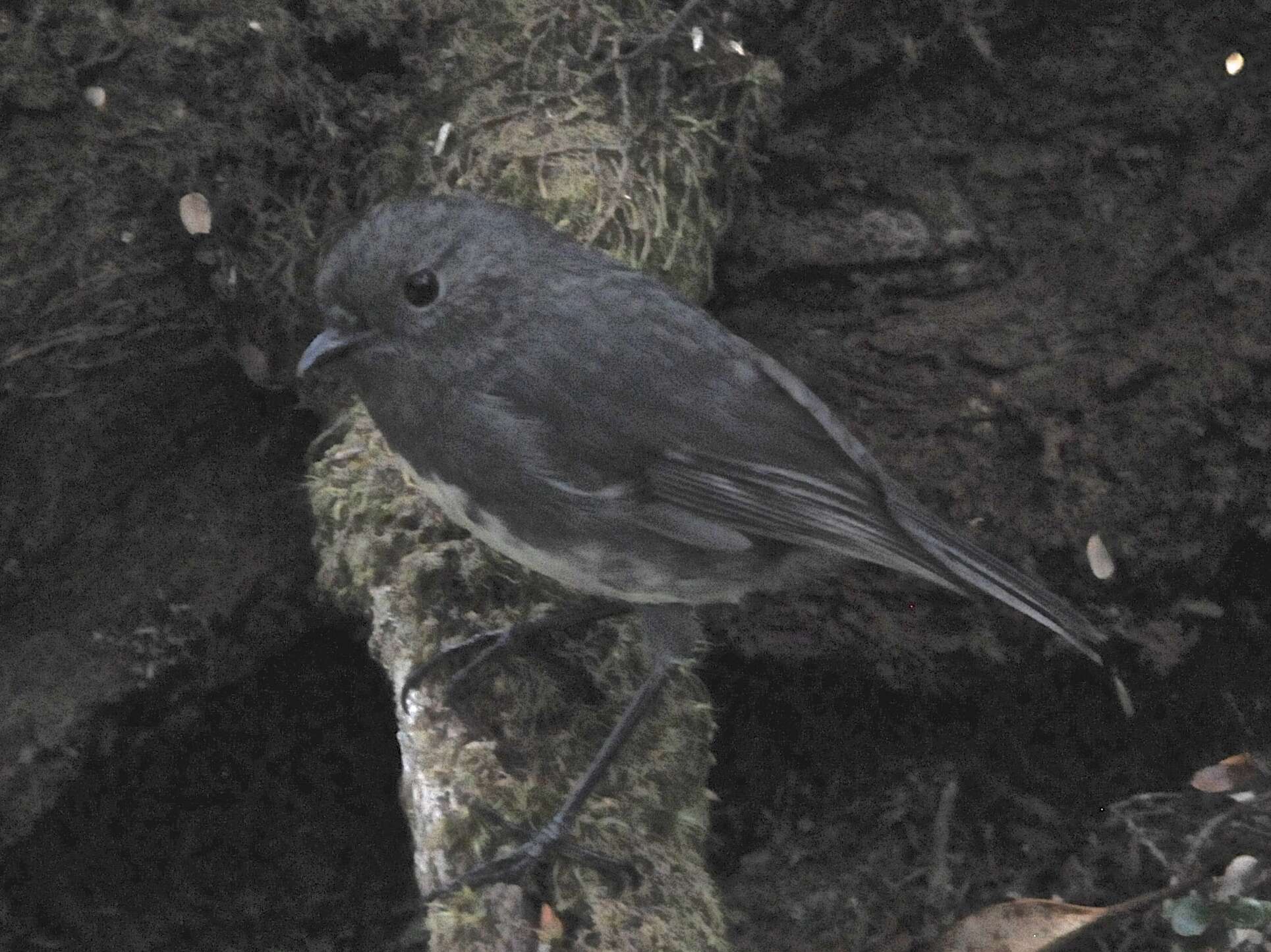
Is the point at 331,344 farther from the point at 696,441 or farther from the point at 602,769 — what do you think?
the point at 602,769

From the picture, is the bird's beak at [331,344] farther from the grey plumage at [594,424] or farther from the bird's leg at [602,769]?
the bird's leg at [602,769]

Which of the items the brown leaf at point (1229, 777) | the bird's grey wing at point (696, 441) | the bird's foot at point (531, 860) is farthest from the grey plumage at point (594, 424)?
the brown leaf at point (1229, 777)

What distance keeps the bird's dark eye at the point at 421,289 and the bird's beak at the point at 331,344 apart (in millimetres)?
100

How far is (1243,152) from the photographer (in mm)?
3477

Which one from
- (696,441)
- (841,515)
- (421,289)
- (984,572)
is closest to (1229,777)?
(984,572)

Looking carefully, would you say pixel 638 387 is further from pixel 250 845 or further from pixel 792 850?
pixel 250 845

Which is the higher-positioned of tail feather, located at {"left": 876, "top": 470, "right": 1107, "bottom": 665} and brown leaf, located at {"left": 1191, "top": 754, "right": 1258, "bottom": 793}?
tail feather, located at {"left": 876, "top": 470, "right": 1107, "bottom": 665}

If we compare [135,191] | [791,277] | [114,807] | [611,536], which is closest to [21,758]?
[114,807]

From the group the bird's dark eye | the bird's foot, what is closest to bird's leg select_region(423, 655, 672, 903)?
the bird's foot

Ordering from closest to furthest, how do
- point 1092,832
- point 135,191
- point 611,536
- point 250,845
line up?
point 611,536, point 135,191, point 1092,832, point 250,845

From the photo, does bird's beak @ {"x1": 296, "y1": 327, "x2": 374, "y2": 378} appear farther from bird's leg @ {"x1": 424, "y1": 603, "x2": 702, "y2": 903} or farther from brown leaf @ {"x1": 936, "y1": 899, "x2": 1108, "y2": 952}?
brown leaf @ {"x1": 936, "y1": 899, "x2": 1108, "y2": 952}

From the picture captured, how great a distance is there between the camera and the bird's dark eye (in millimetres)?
2686

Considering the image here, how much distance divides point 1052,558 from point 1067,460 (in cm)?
23

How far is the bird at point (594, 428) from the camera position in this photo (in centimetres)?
266
